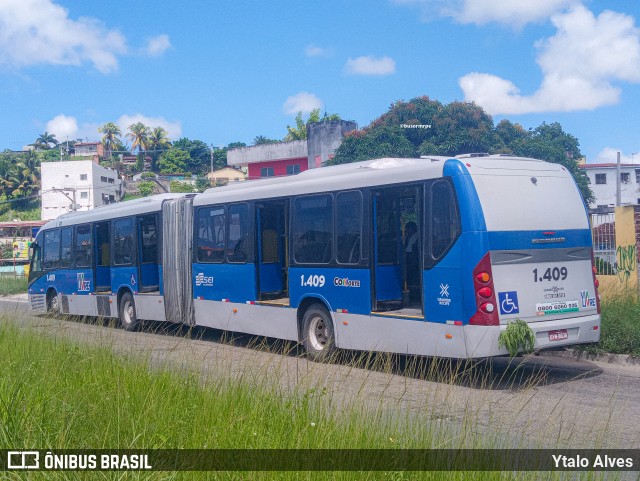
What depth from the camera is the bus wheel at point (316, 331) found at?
454 inches

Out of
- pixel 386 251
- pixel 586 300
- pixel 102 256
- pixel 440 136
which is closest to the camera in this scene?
pixel 586 300

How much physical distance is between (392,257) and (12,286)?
3119 cm

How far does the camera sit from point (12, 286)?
121 feet

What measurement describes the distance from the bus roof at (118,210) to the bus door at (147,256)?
11.5 inches

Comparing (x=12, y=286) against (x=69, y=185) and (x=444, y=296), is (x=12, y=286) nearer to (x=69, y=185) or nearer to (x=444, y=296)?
(x=444, y=296)

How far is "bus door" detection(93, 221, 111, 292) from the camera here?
1917 centimetres

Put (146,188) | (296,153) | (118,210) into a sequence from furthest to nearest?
(146,188) → (296,153) → (118,210)

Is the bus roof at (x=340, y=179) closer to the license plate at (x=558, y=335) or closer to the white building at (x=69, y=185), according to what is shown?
the license plate at (x=558, y=335)

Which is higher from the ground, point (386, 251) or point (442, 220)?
point (442, 220)

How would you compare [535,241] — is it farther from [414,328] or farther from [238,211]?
[238,211]

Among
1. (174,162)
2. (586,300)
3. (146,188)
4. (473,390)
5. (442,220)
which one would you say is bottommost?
(473,390)

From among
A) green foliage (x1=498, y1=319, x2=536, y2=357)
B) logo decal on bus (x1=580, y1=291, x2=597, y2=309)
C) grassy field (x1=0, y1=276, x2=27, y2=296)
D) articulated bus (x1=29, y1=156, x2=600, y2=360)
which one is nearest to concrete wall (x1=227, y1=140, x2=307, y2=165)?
grassy field (x1=0, y1=276, x2=27, y2=296)

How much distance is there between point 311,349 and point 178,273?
4.98 m

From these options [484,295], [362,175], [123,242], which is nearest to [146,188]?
[123,242]
